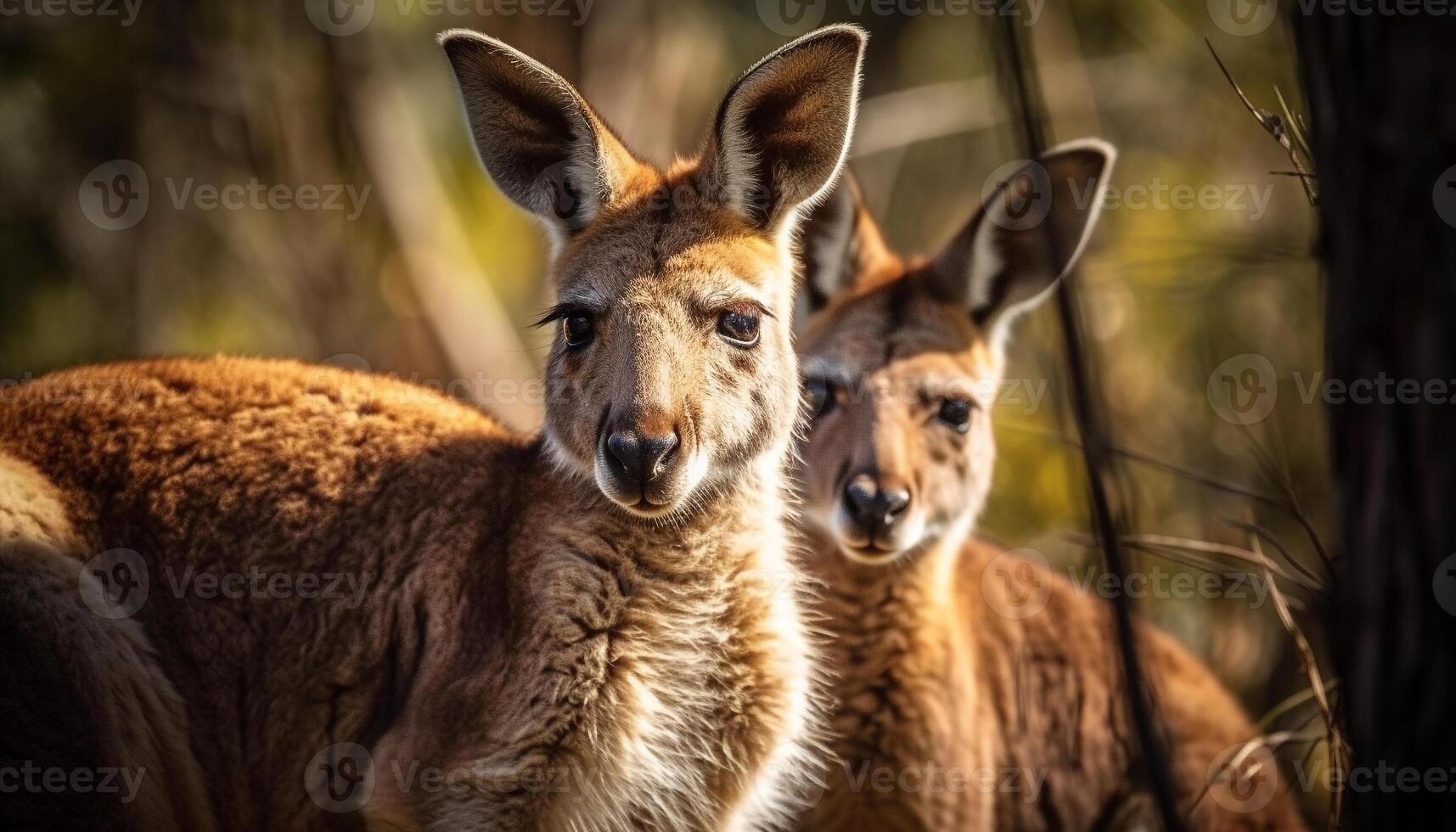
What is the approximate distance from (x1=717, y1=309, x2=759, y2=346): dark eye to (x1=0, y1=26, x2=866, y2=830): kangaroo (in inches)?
0.5

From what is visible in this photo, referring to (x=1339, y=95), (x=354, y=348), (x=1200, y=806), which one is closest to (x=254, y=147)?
(x=354, y=348)

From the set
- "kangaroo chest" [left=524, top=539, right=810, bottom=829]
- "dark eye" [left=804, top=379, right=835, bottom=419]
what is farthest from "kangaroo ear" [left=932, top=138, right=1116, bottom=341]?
"kangaroo chest" [left=524, top=539, right=810, bottom=829]

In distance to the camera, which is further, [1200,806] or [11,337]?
[11,337]

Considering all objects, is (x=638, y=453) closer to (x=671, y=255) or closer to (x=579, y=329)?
(x=579, y=329)

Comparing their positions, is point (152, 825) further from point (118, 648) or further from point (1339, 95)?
point (1339, 95)

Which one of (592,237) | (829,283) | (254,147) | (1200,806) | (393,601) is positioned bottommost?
(1200,806)

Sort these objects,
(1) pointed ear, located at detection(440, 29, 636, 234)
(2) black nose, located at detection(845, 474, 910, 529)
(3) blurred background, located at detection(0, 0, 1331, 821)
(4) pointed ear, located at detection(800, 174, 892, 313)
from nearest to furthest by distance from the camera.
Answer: (1) pointed ear, located at detection(440, 29, 636, 234) < (2) black nose, located at detection(845, 474, 910, 529) < (4) pointed ear, located at detection(800, 174, 892, 313) < (3) blurred background, located at detection(0, 0, 1331, 821)

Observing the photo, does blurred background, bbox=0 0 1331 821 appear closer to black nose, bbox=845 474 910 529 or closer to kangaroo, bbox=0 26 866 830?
black nose, bbox=845 474 910 529

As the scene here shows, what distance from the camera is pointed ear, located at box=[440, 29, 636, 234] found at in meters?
4.51

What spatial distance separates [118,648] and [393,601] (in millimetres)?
837

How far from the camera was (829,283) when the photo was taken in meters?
6.17

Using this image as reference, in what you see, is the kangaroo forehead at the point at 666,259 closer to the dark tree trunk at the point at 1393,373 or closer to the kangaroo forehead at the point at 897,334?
the kangaroo forehead at the point at 897,334

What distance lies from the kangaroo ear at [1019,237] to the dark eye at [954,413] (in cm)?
58

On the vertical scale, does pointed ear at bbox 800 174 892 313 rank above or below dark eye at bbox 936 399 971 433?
above
